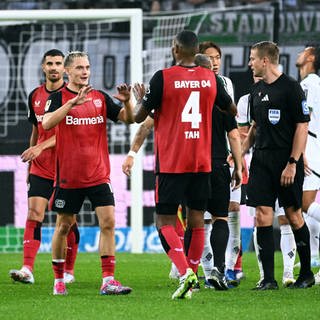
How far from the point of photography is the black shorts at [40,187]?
10930mm

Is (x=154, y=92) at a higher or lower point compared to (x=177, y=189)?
higher

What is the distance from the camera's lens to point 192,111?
8656 millimetres

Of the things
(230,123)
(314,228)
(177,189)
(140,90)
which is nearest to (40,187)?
(230,123)

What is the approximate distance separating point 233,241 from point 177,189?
2.31 meters

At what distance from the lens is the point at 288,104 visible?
943 centimetres

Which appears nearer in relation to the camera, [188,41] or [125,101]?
[188,41]

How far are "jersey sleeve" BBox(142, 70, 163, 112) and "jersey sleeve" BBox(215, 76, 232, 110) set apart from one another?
0.52 meters

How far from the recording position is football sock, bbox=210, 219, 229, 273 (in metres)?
9.55

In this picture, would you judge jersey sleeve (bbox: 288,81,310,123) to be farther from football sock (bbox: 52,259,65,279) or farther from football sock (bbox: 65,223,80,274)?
football sock (bbox: 65,223,80,274)

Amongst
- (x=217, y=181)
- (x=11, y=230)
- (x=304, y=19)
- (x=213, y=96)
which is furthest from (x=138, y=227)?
(x=213, y=96)

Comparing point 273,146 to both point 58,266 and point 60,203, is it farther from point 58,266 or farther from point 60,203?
point 58,266

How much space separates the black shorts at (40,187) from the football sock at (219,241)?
2040 mm

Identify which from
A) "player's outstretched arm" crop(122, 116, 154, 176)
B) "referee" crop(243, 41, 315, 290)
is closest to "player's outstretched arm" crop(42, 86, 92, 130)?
"player's outstretched arm" crop(122, 116, 154, 176)

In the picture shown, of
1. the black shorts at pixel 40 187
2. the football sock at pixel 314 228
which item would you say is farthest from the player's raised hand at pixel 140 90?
the football sock at pixel 314 228
